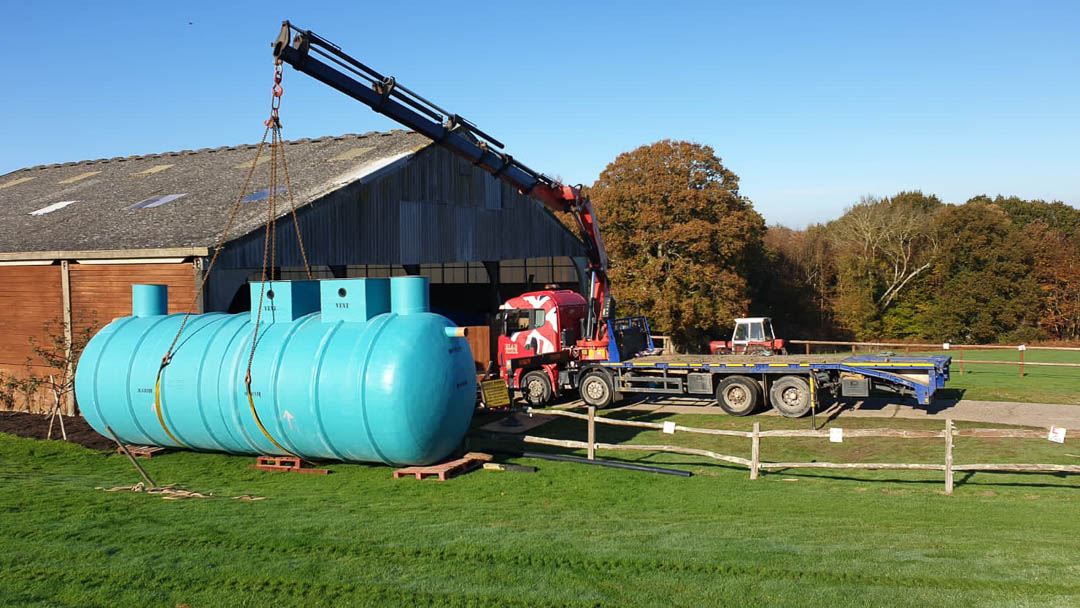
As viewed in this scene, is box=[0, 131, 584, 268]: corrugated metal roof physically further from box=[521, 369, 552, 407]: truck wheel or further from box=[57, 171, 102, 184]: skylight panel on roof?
box=[521, 369, 552, 407]: truck wheel

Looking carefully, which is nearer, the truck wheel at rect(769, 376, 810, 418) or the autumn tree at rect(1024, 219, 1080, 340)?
the truck wheel at rect(769, 376, 810, 418)

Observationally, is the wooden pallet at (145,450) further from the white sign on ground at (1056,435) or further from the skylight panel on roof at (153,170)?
the skylight panel on roof at (153,170)

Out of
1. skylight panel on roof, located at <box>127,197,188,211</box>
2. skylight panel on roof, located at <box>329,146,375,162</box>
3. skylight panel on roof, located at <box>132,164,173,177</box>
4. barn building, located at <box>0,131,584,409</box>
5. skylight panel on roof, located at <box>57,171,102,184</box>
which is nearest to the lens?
barn building, located at <box>0,131,584,409</box>

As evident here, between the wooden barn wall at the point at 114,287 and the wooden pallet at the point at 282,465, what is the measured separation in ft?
18.3

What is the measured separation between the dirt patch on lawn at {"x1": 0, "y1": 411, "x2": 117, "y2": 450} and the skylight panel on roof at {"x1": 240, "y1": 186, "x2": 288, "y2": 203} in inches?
263

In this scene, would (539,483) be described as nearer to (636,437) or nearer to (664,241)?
(636,437)

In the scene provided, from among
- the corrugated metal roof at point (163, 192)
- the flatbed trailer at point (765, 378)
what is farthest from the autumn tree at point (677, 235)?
the flatbed trailer at point (765, 378)

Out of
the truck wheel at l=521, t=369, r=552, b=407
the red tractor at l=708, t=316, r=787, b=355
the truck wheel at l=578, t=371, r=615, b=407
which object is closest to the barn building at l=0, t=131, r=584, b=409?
the truck wheel at l=521, t=369, r=552, b=407

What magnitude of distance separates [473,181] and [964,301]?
3469 centimetres

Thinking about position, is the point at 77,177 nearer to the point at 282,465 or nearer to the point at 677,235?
the point at 282,465

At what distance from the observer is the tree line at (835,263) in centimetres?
4109

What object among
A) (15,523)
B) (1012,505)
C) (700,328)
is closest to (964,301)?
(700,328)

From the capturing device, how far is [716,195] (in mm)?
41500

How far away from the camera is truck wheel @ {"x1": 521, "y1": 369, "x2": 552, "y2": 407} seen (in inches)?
902
